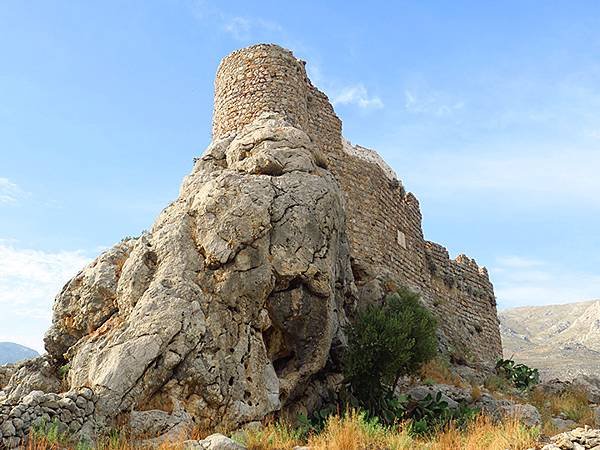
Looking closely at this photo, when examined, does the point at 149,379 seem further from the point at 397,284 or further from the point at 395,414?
the point at 397,284

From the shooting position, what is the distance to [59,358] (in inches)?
491

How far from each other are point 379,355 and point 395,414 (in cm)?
134

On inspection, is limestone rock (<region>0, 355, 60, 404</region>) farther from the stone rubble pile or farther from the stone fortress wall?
the stone rubble pile

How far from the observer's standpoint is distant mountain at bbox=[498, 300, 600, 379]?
144 ft

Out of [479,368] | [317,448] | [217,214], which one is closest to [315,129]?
[217,214]

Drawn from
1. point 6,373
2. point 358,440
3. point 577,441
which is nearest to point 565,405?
point 577,441

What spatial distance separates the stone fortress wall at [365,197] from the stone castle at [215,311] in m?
2.98

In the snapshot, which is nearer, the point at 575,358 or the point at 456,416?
the point at 456,416

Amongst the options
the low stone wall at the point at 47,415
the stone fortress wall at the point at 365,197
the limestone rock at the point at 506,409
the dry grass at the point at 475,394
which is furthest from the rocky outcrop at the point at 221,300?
the stone fortress wall at the point at 365,197

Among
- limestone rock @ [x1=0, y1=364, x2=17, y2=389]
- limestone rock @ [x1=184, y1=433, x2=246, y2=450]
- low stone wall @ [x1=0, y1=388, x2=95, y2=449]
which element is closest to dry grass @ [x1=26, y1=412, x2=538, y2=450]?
limestone rock @ [x1=184, y1=433, x2=246, y2=450]

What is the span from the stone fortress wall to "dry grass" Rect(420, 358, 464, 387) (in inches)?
115

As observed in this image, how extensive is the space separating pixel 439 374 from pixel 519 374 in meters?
5.26

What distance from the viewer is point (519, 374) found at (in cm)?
1953

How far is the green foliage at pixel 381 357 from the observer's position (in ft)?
39.3
